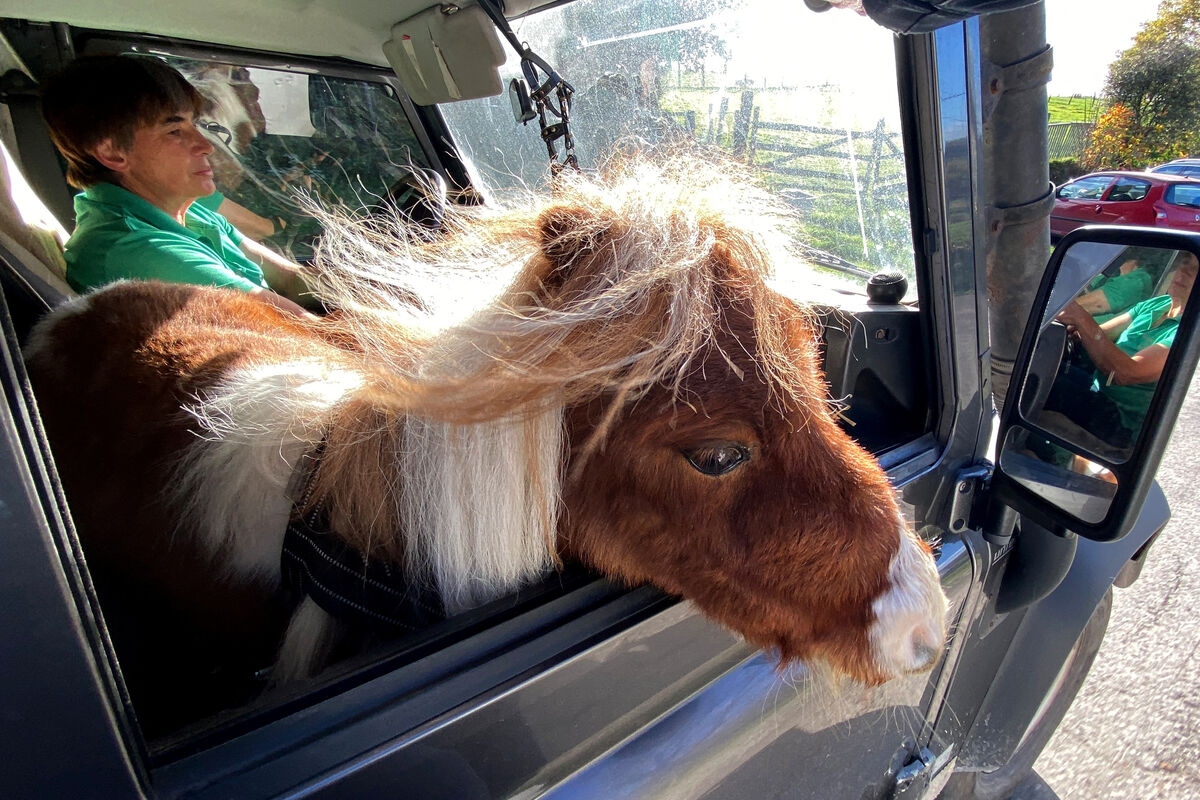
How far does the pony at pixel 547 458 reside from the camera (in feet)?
3.61

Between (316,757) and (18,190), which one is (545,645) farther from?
(18,190)

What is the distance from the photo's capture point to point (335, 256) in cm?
130

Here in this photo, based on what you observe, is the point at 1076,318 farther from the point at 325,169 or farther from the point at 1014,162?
the point at 325,169

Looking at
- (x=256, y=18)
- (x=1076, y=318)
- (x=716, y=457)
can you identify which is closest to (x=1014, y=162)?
(x=1076, y=318)

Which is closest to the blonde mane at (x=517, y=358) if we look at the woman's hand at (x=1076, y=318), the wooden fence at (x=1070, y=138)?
the woman's hand at (x=1076, y=318)

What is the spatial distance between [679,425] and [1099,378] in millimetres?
1172

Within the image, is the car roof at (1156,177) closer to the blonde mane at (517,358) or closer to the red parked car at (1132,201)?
the red parked car at (1132,201)

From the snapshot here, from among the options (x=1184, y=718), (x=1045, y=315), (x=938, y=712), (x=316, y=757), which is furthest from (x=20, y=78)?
(x=1184, y=718)

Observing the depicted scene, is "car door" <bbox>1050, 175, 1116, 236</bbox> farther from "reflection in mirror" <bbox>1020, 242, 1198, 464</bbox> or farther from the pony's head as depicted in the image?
the pony's head

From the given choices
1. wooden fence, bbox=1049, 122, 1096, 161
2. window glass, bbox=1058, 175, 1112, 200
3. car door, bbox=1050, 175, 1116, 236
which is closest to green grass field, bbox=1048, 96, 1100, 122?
wooden fence, bbox=1049, 122, 1096, 161

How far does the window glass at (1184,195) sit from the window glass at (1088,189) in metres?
1.04

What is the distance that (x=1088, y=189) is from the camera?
13.3 m

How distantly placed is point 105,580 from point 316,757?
827mm

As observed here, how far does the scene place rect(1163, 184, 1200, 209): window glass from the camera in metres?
11.7
